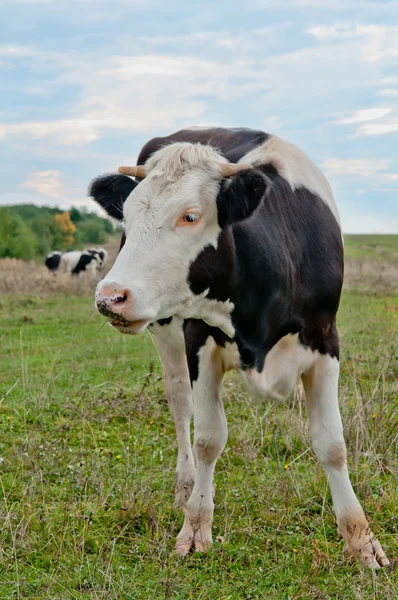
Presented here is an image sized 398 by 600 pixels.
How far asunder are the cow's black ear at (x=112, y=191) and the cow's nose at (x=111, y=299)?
1064mm

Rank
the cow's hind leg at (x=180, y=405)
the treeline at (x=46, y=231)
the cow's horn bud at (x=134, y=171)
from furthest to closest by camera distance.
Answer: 1. the treeline at (x=46, y=231)
2. the cow's hind leg at (x=180, y=405)
3. the cow's horn bud at (x=134, y=171)

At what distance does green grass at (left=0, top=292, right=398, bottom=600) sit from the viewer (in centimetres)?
382

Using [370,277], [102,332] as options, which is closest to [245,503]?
[102,332]

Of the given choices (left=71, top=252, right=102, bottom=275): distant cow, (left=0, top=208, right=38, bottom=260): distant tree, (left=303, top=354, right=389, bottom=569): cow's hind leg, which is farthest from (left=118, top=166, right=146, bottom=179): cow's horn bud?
(left=0, top=208, right=38, bottom=260): distant tree

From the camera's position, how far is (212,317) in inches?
147

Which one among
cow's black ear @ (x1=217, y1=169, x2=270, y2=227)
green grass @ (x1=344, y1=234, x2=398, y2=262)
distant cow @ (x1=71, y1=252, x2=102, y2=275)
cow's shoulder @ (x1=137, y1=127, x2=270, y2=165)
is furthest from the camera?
green grass @ (x1=344, y1=234, x2=398, y2=262)

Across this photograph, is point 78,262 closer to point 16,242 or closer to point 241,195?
point 16,242

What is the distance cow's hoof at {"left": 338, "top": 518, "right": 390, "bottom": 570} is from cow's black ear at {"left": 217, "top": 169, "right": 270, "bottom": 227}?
2.06 meters

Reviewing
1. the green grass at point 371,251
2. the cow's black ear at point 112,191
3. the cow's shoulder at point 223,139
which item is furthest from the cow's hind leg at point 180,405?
the green grass at point 371,251

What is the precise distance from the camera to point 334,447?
14.2 feet

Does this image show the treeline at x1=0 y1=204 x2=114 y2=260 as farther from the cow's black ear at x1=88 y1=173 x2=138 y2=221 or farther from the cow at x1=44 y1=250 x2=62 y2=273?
the cow's black ear at x1=88 y1=173 x2=138 y2=221

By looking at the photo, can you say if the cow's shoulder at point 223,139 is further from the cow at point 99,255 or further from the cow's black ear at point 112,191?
the cow at point 99,255

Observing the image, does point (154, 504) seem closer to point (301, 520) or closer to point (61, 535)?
point (61, 535)

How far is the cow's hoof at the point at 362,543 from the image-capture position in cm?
409
